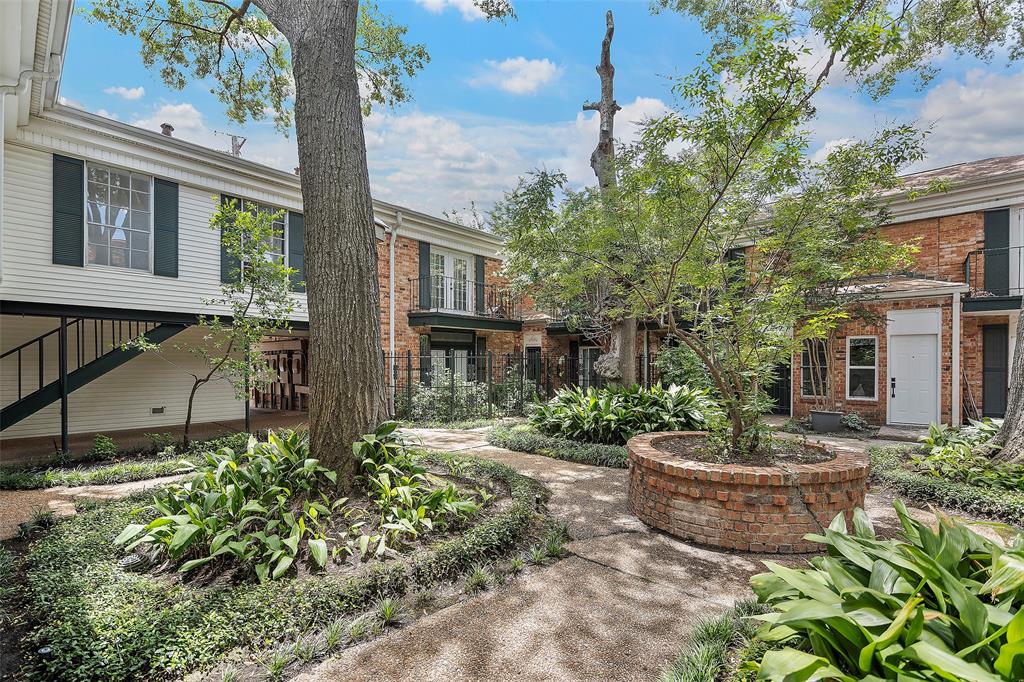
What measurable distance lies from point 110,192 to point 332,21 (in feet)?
22.4

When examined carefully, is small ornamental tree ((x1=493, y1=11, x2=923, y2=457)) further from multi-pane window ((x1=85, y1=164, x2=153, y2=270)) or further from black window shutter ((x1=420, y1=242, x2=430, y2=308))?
multi-pane window ((x1=85, y1=164, x2=153, y2=270))

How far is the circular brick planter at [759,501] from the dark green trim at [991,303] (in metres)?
8.43

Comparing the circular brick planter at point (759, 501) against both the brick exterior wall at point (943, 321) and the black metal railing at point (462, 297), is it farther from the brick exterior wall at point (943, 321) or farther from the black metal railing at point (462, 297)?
the black metal railing at point (462, 297)

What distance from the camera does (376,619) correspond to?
9.20ft

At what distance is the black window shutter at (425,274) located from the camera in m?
13.0

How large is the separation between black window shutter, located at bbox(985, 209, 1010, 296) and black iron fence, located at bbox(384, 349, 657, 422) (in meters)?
7.44

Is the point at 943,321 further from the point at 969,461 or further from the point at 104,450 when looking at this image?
the point at 104,450

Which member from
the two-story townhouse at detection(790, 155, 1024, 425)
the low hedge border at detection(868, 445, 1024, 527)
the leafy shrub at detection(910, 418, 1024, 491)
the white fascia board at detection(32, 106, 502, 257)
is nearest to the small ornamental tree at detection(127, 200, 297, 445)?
the white fascia board at detection(32, 106, 502, 257)

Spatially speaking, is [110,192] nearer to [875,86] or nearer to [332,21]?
[332,21]

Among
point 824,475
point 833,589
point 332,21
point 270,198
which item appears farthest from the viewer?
point 270,198

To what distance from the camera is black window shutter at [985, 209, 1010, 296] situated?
10.2 metres

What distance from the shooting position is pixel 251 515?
363cm

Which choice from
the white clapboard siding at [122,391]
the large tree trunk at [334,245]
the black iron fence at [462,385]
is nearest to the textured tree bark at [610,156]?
the black iron fence at [462,385]

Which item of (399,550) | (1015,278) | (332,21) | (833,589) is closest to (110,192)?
(332,21)
